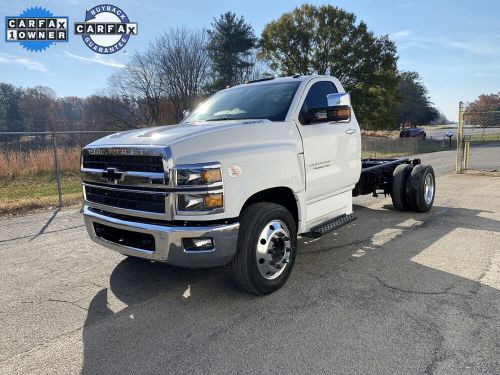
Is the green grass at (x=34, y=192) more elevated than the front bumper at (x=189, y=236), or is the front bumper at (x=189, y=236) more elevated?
the front bumper at (x=189, y=236)

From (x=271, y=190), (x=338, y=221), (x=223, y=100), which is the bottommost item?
(x=338, y=221)

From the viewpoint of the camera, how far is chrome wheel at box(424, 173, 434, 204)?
25.2ft

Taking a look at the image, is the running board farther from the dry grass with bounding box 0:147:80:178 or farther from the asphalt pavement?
the dry grass with bounding box 0:147:80:178

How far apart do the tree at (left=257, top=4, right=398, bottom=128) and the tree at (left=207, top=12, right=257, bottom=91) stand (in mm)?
2278

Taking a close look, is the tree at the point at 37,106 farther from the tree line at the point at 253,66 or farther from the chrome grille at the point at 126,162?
the chrome grille at the point at 126,162

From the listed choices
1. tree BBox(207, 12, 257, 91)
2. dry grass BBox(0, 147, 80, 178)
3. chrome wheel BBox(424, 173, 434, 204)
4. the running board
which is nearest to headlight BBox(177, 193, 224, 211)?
the running board

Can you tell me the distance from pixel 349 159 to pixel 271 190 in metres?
1.71

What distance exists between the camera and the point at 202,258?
3.44 metres

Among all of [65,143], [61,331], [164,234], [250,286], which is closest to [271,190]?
[250,286]

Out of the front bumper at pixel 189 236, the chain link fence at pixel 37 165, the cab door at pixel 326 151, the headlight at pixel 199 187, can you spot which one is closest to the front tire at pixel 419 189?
the cab door at pixel 326 151

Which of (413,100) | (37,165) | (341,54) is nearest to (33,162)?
(37,165)

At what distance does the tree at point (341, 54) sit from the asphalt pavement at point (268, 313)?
3522 cm

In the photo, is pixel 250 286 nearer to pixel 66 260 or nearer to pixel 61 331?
pixel 61 331

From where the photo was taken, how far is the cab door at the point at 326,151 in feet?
14.7
